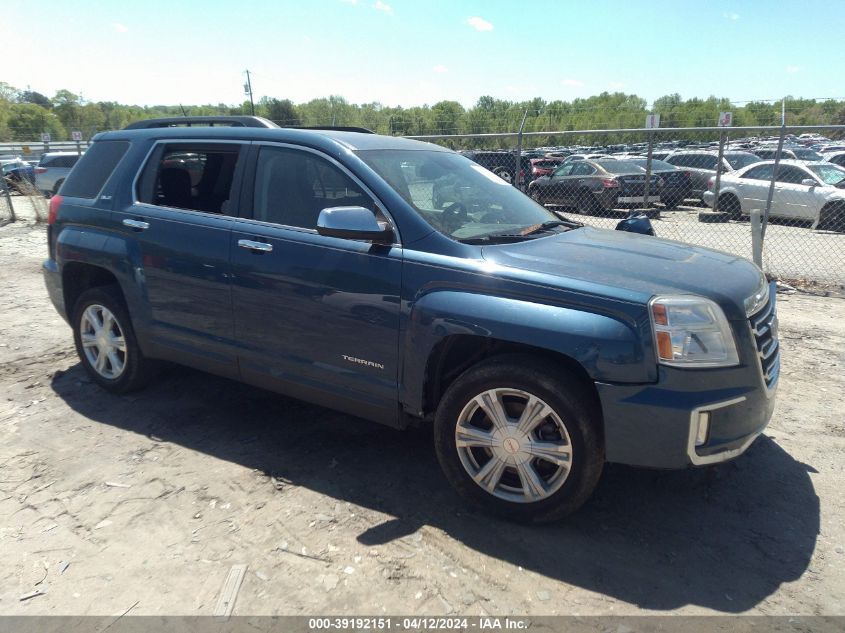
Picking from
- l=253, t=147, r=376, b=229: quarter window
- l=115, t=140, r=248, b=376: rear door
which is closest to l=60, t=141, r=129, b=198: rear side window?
l=115, t=140, r=248, b=376: rear door

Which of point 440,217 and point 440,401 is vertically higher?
point 440,217

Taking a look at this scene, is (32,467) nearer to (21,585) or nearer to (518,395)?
(21,585)

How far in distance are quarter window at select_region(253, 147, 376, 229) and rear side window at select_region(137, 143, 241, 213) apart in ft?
0.88

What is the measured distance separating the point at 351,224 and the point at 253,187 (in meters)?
1.02

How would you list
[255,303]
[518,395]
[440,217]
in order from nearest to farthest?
[518,395]
[440,217]
[255,303]

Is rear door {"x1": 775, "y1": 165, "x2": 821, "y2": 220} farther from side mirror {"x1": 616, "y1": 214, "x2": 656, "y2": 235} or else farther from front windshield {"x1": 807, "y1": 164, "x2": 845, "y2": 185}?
side mirror {"x1": 616, "y1": 214, "x2": 656, "y2": 235}

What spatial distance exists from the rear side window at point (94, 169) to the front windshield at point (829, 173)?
1492 centimetres

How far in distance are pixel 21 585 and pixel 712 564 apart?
307 cm

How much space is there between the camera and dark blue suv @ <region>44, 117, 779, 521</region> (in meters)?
2.74

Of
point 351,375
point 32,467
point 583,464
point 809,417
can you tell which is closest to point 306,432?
point 351,375

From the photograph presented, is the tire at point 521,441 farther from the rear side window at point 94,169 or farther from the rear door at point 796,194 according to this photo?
the rear door at point 796,194

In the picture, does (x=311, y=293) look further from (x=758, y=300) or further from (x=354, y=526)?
(x=758, y=300)

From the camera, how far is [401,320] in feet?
10.5

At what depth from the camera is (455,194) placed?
3801 millimetres
